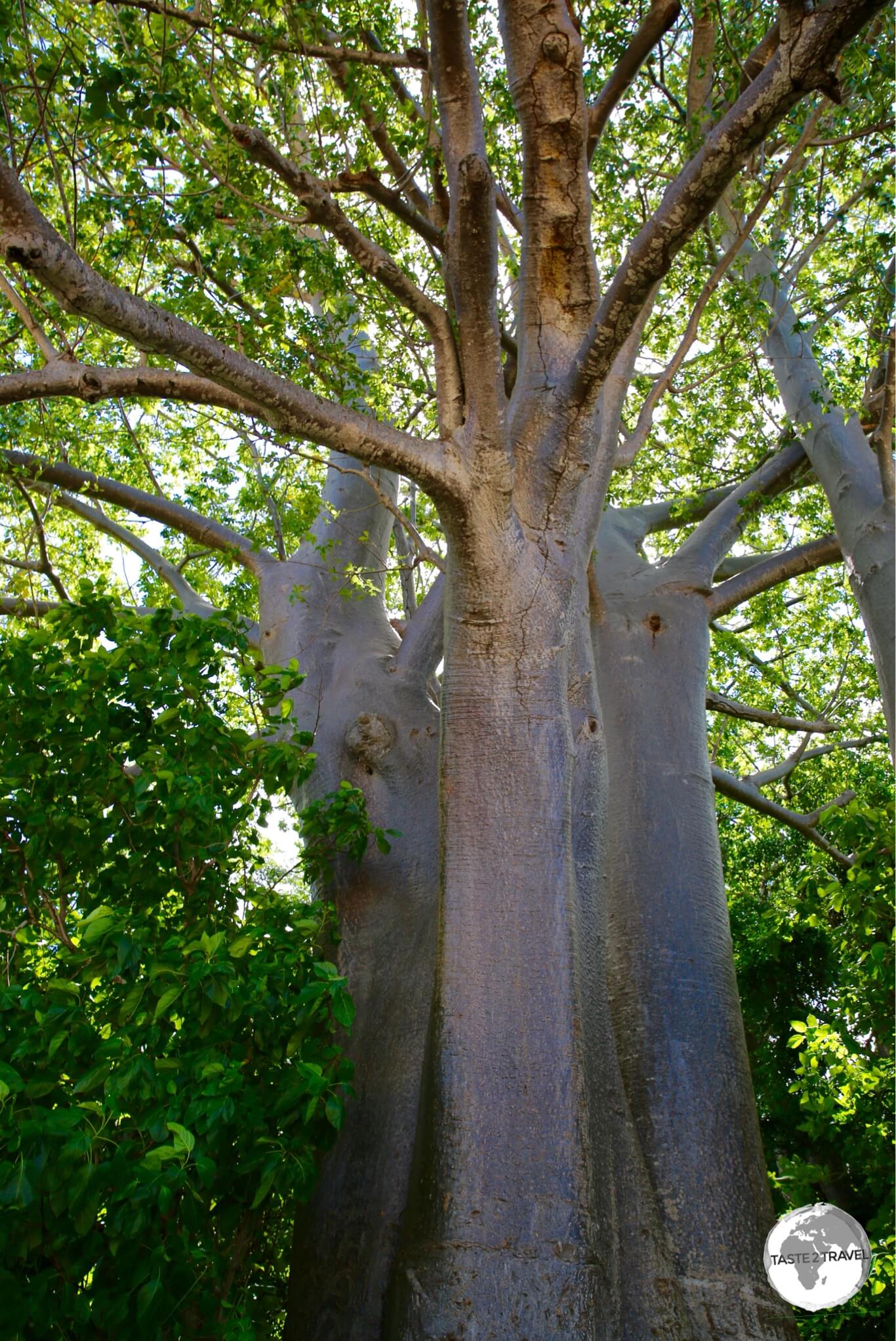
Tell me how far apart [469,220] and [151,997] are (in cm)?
289

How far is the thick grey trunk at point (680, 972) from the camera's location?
9.80 feet

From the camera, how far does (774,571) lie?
17.9 ft

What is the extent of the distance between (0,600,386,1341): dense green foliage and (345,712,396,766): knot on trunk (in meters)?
0.64

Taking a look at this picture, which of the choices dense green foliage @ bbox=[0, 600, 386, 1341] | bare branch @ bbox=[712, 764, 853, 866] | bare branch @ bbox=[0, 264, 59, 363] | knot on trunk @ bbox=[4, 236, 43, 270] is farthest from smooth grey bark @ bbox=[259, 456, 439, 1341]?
bare branch @ bbox=[712, 764, 853, 866]

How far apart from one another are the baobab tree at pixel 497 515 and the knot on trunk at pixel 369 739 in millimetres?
14

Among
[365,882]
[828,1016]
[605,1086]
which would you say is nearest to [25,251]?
[365,882]

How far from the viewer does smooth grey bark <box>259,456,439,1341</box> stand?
3.20 metres

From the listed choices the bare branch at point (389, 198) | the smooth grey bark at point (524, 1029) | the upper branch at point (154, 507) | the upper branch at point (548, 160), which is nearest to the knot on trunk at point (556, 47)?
the upper branch at point (548, 160)

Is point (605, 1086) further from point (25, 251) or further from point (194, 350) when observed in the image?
point (25, 251)

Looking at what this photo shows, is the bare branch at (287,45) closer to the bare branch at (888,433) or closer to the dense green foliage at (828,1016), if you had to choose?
the bare branch at (888,433)

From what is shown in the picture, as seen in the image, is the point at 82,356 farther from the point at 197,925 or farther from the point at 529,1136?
the point at 529,1136

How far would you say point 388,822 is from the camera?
4.32 meters

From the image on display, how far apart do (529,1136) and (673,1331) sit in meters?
0.75

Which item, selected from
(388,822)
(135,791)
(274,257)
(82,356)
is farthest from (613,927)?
(82,356)
